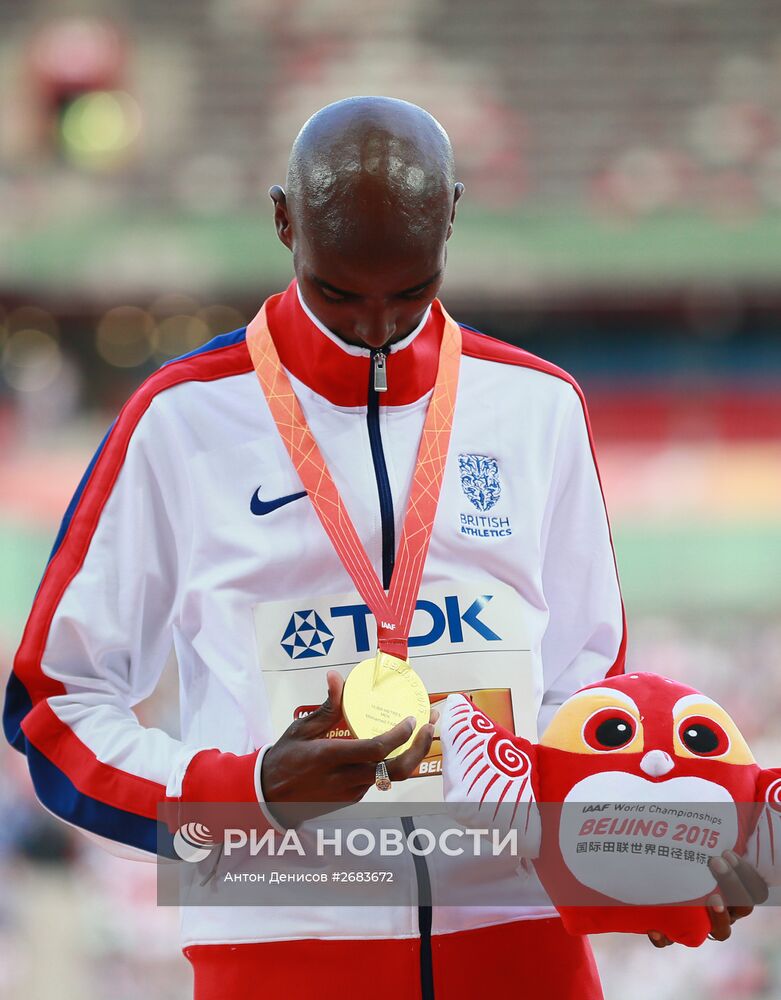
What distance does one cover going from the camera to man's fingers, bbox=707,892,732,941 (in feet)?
3.38

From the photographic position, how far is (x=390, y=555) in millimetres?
1182

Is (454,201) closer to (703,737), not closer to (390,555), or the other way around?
(390,555)

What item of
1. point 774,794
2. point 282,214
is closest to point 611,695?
point 774,794

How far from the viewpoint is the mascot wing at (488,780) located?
41.8 inches

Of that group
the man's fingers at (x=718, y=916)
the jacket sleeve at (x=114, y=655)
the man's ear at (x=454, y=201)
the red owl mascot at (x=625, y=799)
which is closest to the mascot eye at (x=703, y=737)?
the red owl mascot at (x=625, y=799)

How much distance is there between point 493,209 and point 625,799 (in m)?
6.76

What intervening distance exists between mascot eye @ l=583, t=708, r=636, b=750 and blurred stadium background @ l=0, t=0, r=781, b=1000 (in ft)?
18.1

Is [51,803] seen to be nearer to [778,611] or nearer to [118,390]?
[778,611]

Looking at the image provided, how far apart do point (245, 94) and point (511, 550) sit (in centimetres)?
751

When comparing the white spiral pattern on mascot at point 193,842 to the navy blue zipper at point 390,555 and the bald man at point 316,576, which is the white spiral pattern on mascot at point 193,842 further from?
the navy blue zipper at point 390,555

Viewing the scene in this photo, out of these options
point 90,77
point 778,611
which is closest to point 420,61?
point 90,77

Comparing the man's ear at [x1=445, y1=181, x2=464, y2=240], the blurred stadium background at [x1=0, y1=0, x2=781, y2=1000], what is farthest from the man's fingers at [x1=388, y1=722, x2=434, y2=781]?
the blurred stadium background at [x1=0, y1=0, x2=781, y2=1000]

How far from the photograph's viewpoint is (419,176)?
3.63ft

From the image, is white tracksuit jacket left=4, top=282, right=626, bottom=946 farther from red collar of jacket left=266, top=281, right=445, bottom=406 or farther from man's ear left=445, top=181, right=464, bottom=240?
man's ear left=445, top=181, right=464, bottom=240
